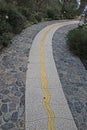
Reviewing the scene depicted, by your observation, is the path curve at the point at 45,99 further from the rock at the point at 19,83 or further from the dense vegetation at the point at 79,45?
the dense vegetation at the point at 79,45

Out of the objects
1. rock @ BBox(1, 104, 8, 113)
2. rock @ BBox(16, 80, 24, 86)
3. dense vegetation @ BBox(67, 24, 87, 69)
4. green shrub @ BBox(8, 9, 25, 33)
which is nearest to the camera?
rock @ BBox(1, 104, 8, 113)

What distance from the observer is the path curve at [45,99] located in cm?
461

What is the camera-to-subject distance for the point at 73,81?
6656 millimetres

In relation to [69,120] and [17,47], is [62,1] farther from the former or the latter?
[69,120]

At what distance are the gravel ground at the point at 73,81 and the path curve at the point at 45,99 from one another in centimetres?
16

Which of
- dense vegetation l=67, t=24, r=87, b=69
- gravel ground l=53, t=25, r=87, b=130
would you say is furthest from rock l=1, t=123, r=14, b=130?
dense vegetation l=67, t=24, r=87, b=69

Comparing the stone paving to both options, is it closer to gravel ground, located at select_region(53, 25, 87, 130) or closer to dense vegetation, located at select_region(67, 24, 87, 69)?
gravel ground, located at select_region(53, 25, 87, 130)

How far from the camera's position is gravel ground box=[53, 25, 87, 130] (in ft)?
16.8

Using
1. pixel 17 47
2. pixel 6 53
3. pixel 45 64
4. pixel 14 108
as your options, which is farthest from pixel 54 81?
pixel 17 47

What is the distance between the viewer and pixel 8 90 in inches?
224

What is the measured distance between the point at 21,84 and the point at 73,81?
5.28ft

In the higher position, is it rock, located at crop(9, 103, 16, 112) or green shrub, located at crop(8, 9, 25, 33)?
green shrub, located at crop(8, 9, 25, 33)

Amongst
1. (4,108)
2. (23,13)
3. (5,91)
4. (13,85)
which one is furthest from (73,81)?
(23,13)

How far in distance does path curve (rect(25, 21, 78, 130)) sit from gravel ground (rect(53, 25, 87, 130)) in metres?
0.16
